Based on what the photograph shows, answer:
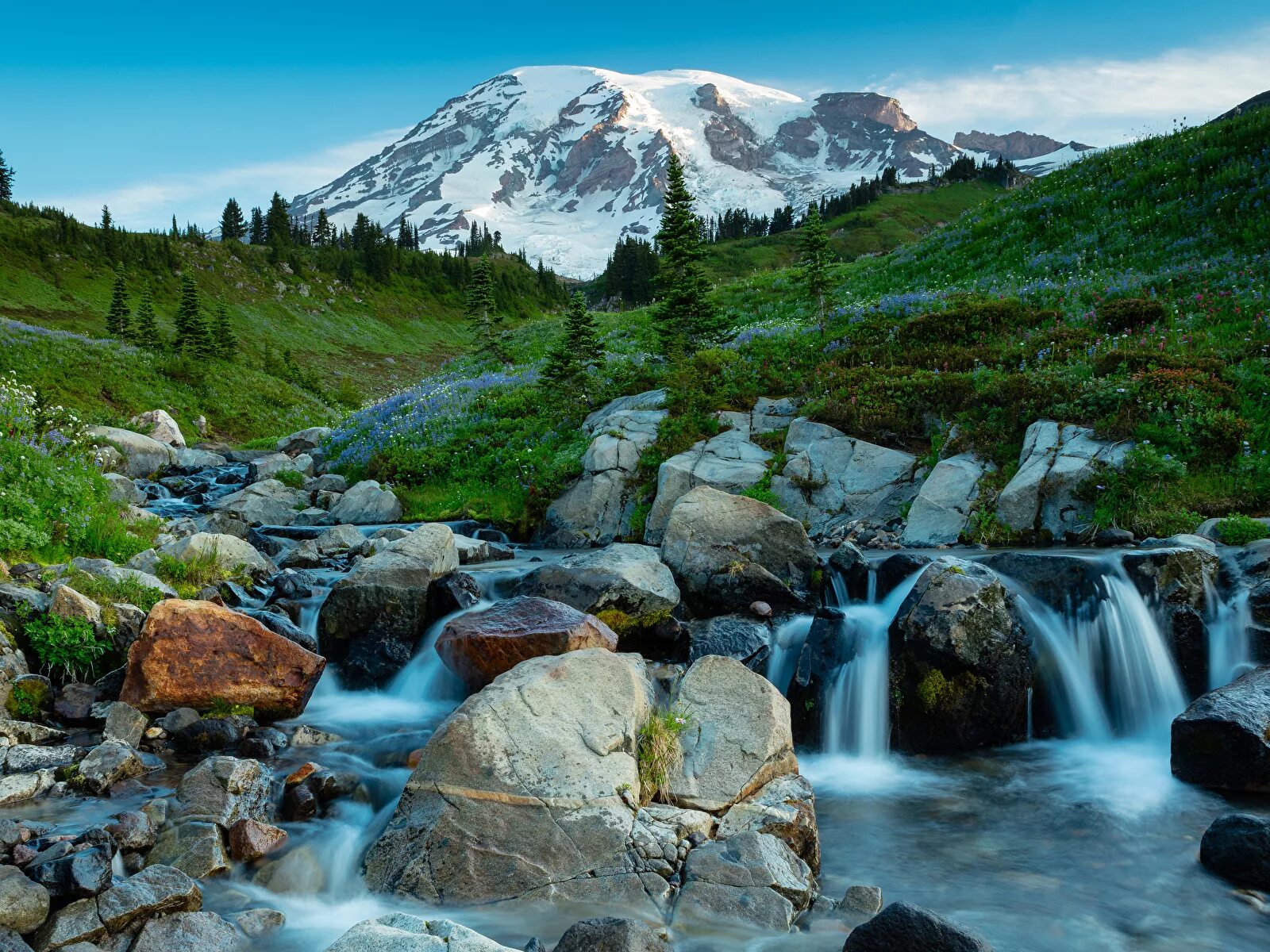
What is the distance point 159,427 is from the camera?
3281cm

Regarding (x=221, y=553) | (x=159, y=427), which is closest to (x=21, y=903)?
(x=221, y=553)

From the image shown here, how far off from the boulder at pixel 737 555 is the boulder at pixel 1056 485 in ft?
12.4

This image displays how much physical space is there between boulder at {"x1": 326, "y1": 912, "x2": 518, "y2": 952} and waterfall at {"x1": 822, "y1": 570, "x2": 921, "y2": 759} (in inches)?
205

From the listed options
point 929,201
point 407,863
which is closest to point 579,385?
point 407,863

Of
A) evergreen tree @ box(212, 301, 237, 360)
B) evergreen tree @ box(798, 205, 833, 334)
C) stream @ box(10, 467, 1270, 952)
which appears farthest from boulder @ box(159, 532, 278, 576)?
evergreen tree @ box(212, 301, 237, 360)

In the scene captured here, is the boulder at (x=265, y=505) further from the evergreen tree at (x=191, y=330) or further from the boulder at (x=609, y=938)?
the evergreen tree at (x=191, y=330)

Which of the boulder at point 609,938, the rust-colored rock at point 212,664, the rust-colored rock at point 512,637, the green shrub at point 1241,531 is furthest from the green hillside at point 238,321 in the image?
the green shrub at point 1241,531

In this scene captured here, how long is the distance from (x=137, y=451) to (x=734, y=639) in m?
24.2

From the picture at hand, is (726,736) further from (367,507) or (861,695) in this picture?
(367,507)

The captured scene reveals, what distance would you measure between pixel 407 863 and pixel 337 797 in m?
1.65

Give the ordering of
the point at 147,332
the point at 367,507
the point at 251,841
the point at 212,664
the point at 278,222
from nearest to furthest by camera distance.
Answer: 1. the point at 251,841
2. the point at 212,664
3. the point at 367,507
4. the point at 147,332
5. the point at 278,222

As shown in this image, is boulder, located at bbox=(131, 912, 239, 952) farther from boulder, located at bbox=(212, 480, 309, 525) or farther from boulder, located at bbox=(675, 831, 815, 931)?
boulder, located at bbox=(212, 480, 309, 525)

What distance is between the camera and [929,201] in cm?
14525

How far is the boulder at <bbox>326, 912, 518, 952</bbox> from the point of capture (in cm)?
428
